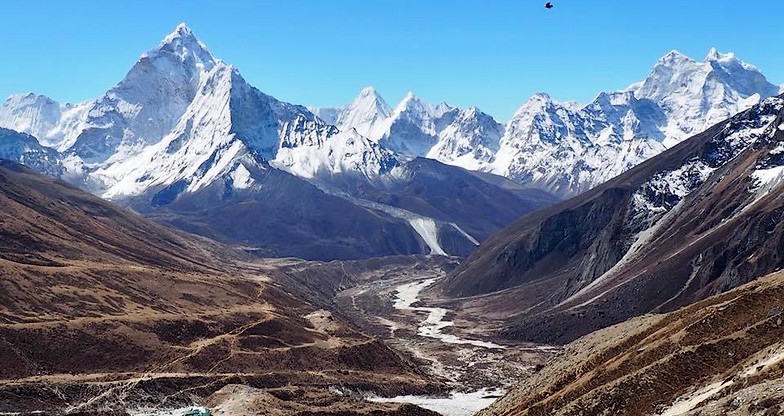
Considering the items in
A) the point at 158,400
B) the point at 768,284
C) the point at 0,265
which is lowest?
the point at 158,400

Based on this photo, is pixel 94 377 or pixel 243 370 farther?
pixel 243 370

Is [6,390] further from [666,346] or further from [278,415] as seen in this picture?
[666,346]

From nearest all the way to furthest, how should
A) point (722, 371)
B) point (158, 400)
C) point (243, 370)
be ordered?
point (722, 371) < point (158, 400) < point (243, 370)

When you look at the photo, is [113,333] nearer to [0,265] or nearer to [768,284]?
[0,265]

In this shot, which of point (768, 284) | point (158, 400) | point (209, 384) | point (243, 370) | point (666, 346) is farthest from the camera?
point (243, 370)

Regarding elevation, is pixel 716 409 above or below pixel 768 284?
below

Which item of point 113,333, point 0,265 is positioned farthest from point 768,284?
point 0,265
